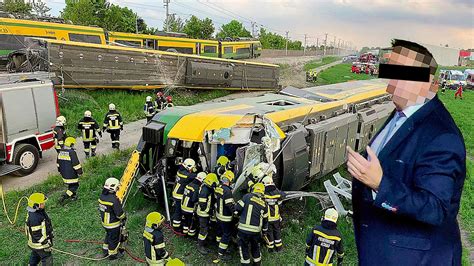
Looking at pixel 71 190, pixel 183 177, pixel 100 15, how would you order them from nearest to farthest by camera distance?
1. pixel 183 177
2. pixel 71 190
3. pixel 100 15

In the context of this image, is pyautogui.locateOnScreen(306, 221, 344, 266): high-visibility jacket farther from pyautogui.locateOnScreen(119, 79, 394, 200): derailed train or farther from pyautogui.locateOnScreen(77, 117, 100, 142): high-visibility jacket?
pyautogui.locateOnScreen(77, 117, 100, 142): high-visibility jacket

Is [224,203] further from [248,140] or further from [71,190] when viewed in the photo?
[71,190]

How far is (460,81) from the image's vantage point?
31.1m

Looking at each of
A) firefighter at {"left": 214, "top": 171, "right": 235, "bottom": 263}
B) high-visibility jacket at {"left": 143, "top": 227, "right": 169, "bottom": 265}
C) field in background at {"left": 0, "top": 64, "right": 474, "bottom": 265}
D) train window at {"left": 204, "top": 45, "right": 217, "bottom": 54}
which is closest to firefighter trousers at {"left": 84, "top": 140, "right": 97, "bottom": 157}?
field in background at {"left": 0, "top": 64, "right": 474, "bottom": 265}

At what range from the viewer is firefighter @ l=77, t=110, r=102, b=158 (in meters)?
10.4

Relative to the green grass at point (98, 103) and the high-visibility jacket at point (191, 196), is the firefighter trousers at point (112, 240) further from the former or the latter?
the green grass at point (98, 103)

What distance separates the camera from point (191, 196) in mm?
6371

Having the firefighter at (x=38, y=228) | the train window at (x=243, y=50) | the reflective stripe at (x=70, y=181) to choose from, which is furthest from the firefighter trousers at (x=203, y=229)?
the train window at (x=243, y=50)

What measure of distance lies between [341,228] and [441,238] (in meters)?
5.42

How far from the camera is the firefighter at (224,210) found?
594 centimetres

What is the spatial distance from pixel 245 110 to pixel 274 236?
8.83 feet

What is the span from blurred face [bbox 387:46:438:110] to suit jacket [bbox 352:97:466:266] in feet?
0.17

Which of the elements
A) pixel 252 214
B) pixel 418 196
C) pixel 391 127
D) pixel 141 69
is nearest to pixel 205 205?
pixel 252 214

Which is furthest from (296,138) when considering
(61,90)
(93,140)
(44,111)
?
(61,90)
